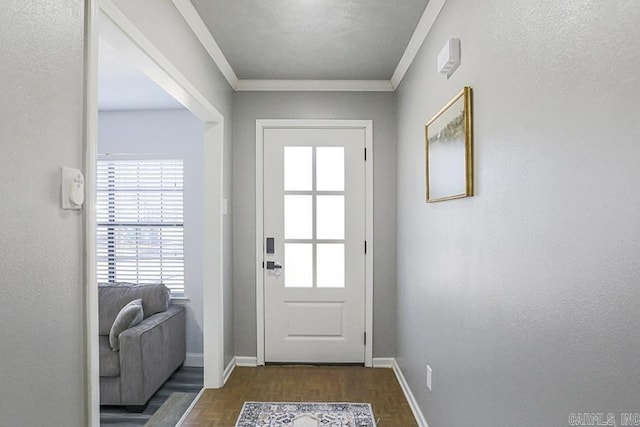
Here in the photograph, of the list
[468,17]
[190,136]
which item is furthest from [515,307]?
[190,136]

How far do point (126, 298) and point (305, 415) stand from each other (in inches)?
73.8

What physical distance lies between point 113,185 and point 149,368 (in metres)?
1.90

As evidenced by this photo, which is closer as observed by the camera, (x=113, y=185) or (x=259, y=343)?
(x=259, y=343)

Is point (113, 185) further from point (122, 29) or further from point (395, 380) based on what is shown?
point (395, 380)

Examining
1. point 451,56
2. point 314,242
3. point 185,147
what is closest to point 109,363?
point 314,242

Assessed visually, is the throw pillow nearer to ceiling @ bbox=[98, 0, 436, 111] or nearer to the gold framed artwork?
ceiling @ bbox=[98, 0, 436, 111]

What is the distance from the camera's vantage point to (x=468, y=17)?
174 cm

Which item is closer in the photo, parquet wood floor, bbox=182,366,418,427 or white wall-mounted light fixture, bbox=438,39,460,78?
white wall-mounted light fixture, bbox=438,39,460,78

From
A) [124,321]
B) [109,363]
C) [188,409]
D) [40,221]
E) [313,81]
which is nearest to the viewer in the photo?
[40,221]

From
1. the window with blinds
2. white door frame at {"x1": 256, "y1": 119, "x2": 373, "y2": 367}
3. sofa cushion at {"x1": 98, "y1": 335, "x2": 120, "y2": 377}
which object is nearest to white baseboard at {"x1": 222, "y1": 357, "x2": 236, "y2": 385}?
white door frame at {"x1": 256, "y1": 119, "x2": 373, "y2": 367}

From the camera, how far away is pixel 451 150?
193 cm

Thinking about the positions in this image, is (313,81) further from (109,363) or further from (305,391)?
(109,363)

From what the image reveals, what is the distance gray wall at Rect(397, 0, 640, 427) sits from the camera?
86 centimetres

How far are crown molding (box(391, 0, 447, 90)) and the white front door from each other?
597 mm
